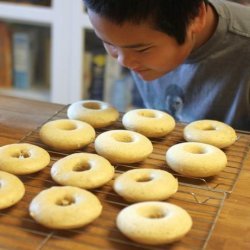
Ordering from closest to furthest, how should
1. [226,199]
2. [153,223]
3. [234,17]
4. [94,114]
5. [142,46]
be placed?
[153,223] < [226,199] < [142,46] < [94,114] < [234,17]

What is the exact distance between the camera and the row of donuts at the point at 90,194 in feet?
2.26

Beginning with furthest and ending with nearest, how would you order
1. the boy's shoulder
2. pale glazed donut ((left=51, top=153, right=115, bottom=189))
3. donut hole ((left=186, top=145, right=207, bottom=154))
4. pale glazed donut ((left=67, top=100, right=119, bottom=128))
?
the boy's shoulder < pale glazed donut ((left=67, top=100, right=119, bottom=128)) < donut hole ((left=186, top=145, right=207, bottom=154)) < pale glazed donut ((left=51, top=153, right=115, bottom=189))

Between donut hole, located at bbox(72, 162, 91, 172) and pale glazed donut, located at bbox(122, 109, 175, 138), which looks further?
pale glazed donut, located at bbox(122, 109, 175, 138)

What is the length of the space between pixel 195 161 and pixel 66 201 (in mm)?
246

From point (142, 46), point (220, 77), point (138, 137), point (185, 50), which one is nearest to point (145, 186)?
point (138, 137)

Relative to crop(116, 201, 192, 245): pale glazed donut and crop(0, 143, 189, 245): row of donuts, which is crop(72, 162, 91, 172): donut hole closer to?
crop(0, 143, 189, 245): row of donuts

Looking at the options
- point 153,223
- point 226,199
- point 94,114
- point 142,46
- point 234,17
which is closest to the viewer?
point 153,223

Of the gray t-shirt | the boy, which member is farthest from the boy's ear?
the gray t-shirt

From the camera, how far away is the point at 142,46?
0.92 m

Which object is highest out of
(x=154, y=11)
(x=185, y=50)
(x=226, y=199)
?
(x=154, y=11)

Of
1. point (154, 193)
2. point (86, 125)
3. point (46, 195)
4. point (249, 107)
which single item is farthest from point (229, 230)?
point (249, 107)

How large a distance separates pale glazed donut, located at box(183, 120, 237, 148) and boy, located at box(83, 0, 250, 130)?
15cm

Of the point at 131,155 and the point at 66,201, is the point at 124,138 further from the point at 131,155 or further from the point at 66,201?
the point at 66,201

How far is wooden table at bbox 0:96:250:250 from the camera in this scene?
0.69 metres
